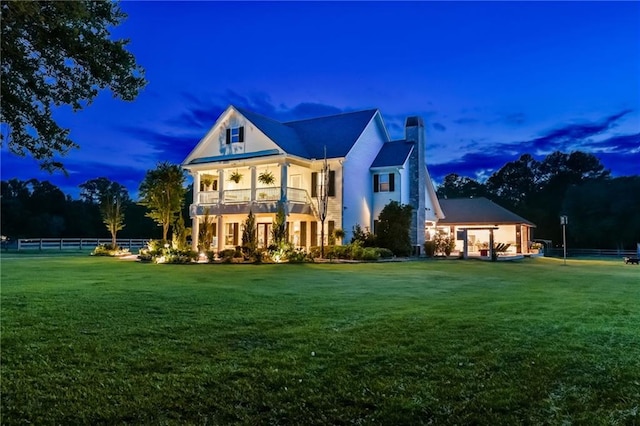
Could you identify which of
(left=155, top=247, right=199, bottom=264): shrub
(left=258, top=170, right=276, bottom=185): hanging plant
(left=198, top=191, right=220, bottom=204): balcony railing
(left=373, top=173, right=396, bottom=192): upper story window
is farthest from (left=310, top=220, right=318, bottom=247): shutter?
(left=155, top=247, right=199, bottom=264): shrub

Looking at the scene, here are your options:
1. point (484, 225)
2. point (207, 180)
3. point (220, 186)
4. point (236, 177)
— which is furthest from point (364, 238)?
point (484, 225)

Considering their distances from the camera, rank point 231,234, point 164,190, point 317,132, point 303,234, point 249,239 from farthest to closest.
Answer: point 317,132
point 231,234
point 303,234
point 164,190
point 249,239

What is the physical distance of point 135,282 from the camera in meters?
12.8

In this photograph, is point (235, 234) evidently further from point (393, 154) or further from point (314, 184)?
point (393, 154)

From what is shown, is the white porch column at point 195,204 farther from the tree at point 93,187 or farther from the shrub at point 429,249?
the tree at point 93,187

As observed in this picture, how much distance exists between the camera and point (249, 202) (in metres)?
26.7

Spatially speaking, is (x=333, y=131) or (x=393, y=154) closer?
(x=393, y=154)

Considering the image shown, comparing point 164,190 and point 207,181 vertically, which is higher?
point 207,181

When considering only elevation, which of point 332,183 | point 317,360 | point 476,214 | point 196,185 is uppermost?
point 196,185

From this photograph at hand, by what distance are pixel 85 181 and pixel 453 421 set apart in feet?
274

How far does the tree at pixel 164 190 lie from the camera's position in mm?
25516

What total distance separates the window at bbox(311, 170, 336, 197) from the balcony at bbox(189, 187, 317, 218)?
0.75 meters

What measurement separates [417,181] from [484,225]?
9.70 meters

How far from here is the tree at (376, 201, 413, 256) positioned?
1033 inches
